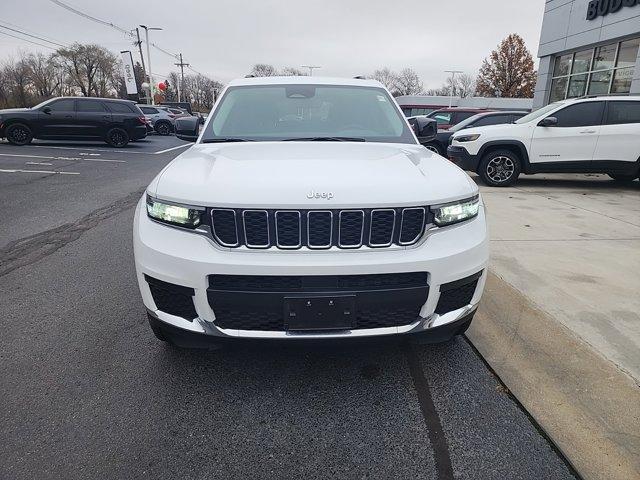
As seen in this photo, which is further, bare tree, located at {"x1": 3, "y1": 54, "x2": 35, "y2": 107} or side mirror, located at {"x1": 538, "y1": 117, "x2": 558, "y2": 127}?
bare tree, located at {"x1": 3, "y1": 54, "x2": 35, "y2": 107}

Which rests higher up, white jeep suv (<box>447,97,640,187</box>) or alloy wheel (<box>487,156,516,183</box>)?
white jeep suv (<box>447,97,640,187</box>)

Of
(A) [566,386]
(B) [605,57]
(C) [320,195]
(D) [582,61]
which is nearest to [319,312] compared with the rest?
(C) [320,195]

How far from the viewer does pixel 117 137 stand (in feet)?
56.3

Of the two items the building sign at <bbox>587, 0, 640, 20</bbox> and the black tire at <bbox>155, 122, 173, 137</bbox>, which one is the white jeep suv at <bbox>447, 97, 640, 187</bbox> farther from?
the black tire at <bbox>155, 122, 173, 137</bbox>

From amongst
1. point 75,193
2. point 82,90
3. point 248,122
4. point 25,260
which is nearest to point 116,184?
point 75,193

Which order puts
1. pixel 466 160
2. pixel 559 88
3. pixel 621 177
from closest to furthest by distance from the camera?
pixel 466 160 → pixel 621 177 → pixel 559 88

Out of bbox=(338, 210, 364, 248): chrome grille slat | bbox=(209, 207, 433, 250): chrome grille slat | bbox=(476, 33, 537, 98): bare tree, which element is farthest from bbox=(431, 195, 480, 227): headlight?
bbox=(476, 33, 537, 98): bare tree

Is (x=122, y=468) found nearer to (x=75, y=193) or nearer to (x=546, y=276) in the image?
(x=546, y=276)

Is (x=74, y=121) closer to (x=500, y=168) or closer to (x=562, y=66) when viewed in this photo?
(x=500, y=168)

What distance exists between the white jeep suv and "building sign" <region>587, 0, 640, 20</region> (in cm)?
686

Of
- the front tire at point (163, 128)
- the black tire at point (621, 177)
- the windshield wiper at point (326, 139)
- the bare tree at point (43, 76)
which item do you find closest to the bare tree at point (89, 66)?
the bare tree at point (43, 76)

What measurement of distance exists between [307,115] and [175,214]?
5.60 ft

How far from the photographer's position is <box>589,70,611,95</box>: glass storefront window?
14.8 meters

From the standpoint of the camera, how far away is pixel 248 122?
346 centimetres
